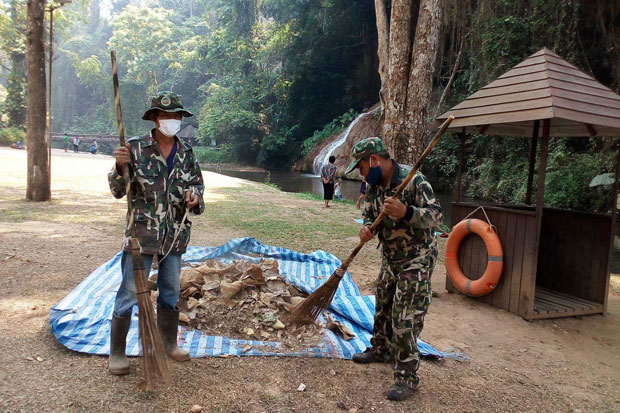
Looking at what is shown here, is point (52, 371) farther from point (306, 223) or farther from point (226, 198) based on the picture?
point (226, 198)

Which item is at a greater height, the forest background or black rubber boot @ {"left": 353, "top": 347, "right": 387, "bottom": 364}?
the forest background

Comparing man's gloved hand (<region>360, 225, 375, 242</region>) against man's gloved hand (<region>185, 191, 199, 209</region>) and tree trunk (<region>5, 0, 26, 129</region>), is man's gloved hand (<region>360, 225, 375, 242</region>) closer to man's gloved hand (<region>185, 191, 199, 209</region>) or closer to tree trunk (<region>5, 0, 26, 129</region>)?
man's gloved hand (<region>185, 191, 199, 209</region>)

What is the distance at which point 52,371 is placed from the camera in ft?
9.41

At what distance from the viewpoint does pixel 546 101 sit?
4.46 m

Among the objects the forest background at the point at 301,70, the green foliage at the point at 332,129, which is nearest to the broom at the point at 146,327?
the forest background at the point at 301,70

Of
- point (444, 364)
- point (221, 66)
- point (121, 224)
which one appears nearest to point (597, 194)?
point (444, 364)

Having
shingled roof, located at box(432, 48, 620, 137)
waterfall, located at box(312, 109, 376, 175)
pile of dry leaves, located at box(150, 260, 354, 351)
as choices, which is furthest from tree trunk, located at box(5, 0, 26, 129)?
shingled roof, located at box(432, 48, 620, 137)

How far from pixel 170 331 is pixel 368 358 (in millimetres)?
1487

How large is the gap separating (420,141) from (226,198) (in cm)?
749

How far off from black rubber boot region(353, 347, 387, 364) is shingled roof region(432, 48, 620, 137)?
2845 millimetres

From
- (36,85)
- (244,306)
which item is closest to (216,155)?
(36,85)

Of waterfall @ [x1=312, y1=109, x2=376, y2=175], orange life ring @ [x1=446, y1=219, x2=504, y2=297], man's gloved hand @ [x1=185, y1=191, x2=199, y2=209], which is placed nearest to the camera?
man's gloved hand @ [x1=185, y1=191, x2=199, y2=209]

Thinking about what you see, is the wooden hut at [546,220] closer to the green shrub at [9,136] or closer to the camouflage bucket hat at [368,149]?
the camouflage bucket hat at [368,149]

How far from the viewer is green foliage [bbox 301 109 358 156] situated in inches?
1058
